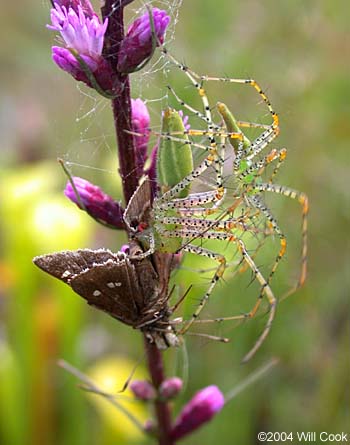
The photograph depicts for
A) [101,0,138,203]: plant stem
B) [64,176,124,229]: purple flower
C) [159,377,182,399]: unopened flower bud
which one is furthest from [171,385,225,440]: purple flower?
[101,0,138,203]: plant stem

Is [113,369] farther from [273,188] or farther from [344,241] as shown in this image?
[273,188]

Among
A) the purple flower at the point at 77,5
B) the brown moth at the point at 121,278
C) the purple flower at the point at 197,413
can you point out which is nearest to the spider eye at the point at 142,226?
the brown moth at the point at 121,278

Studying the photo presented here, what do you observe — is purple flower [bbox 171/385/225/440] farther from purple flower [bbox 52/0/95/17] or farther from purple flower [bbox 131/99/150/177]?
purple flower [bbox 52/0/95/17]

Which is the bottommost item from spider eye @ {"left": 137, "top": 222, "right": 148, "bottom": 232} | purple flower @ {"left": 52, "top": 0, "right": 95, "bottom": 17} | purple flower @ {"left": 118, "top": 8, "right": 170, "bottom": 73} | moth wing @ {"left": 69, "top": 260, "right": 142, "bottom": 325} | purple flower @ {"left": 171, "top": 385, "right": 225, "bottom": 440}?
purple flower @ {"left": 171, "top": 385, "right": 225, "bottom": 440}

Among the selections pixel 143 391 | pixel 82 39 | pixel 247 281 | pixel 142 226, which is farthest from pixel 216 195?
pixel 247 281

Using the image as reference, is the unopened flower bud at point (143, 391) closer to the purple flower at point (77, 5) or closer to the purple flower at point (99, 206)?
the purple flower at point (99, 206)

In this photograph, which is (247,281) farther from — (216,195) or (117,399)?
(216,195)

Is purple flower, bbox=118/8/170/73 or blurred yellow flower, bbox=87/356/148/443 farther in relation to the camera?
blurred yellow flower, bbox=87/356/148/443
